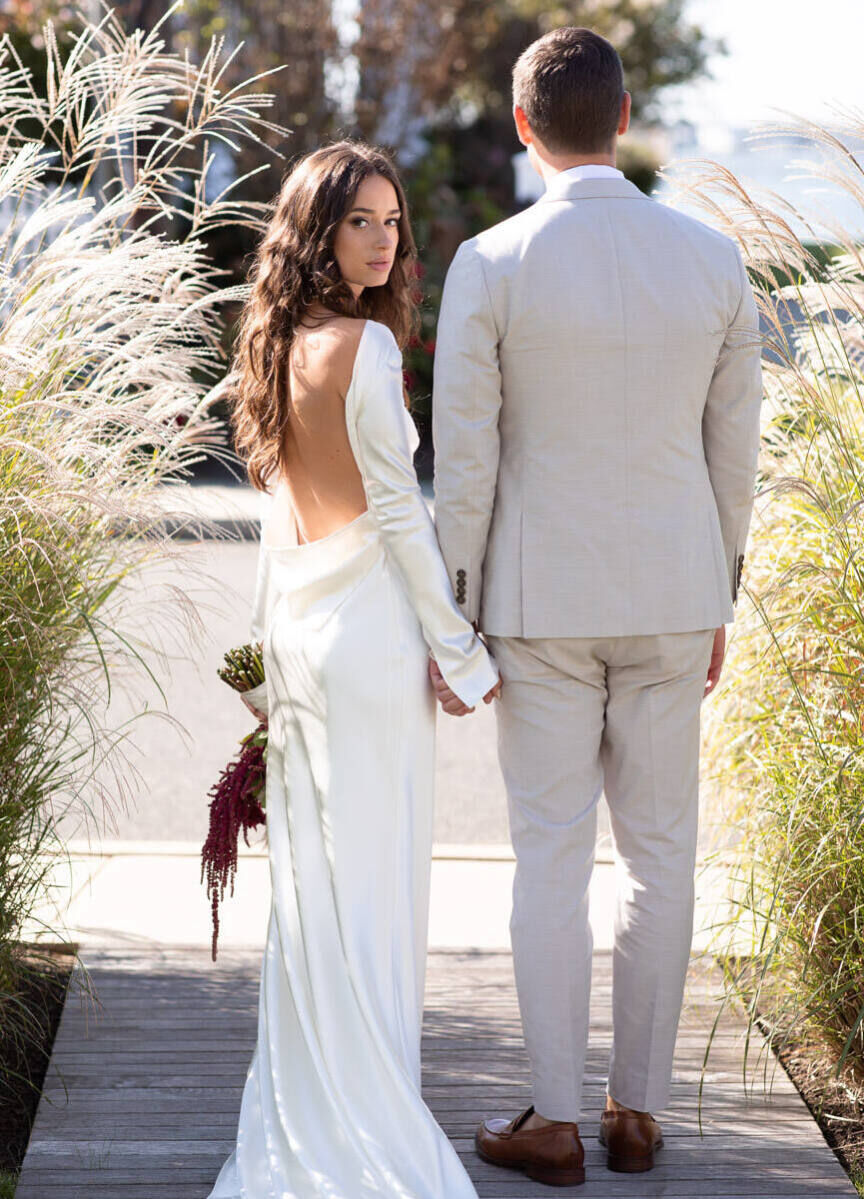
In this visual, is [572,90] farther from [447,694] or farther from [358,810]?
[358,810]

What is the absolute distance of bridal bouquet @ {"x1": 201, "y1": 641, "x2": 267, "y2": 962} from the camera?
277cm

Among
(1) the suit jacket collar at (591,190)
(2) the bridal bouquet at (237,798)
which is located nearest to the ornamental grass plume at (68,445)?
(2) the bridal bouquet at (237,798)

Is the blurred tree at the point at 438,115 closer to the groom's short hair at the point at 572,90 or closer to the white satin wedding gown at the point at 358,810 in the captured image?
the groom's short hair at the point at 572,90

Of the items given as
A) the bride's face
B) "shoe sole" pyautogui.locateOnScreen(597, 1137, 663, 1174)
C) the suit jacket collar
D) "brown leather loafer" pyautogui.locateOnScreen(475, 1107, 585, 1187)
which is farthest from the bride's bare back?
"shoe sole" pyautogui.locateOnScreen(597, 1137, 663, 1174)

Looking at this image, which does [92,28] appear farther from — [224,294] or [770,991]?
[770,991]

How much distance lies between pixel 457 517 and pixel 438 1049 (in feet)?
4.13

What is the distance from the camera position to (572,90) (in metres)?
2.47

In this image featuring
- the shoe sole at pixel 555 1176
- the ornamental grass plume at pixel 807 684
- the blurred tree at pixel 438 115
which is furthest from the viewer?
the blurred tree at pixel 438 115

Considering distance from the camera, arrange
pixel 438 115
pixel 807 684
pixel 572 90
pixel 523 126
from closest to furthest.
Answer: pixel 572 90 < pixel 523 126 < pixel 807 684 < pixel 438 115

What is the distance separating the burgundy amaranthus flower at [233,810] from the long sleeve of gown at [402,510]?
487 mm

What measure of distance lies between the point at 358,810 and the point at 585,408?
80 centimetres

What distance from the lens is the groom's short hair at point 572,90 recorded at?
8.09 feet

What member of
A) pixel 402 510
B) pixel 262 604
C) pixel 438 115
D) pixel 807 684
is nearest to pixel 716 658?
pixel 807 684

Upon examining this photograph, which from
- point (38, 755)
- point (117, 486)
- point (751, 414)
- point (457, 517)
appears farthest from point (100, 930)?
point (751, 414)
